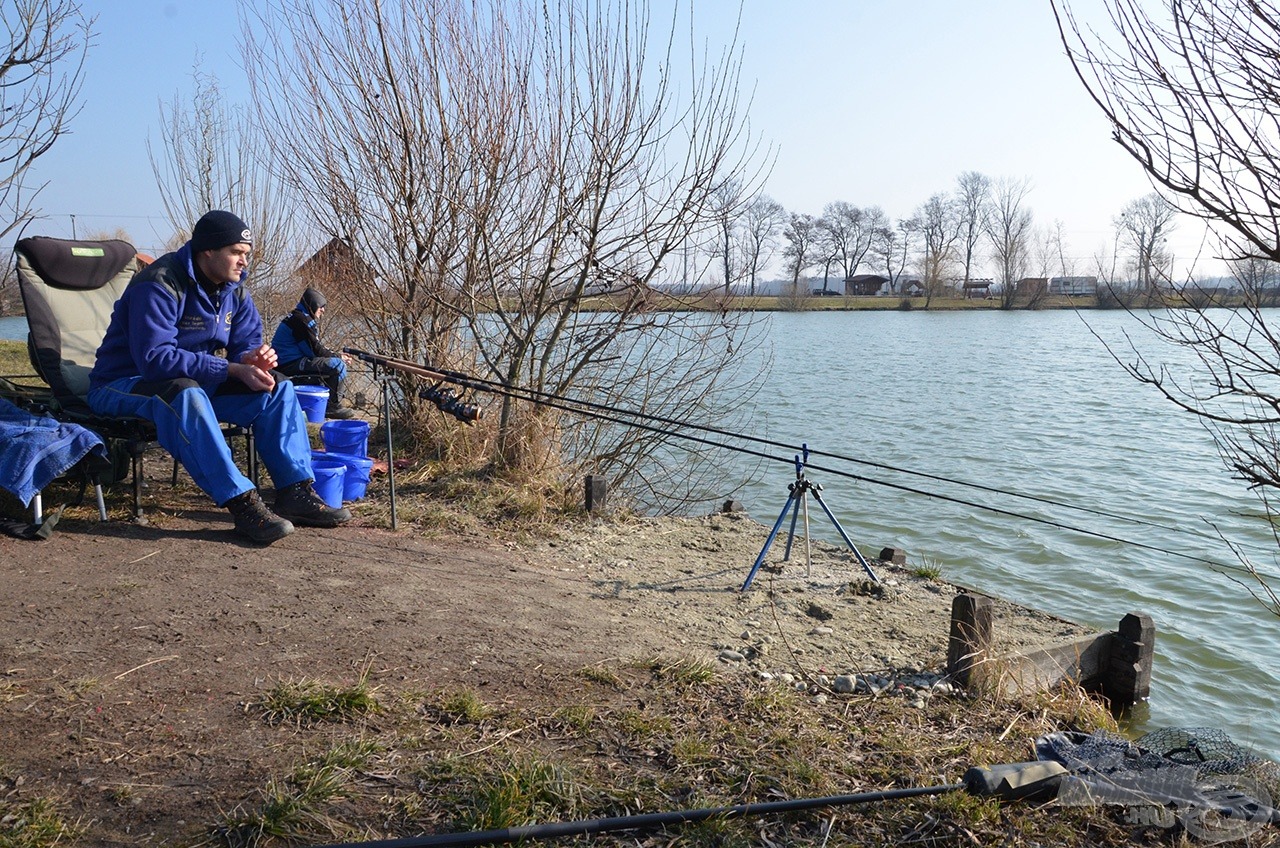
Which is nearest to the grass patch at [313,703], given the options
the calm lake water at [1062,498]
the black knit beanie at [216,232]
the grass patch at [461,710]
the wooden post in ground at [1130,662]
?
the grass patch at [461,710]

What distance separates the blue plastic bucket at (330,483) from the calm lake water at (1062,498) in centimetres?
300

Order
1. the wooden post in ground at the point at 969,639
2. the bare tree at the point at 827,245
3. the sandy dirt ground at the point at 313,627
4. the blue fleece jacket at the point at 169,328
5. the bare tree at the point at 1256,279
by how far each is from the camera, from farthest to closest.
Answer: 1. the bare tree at the point at 827,245
2. the blue fleece jacket at the point at 169,328
3. the wooden post in ground at the point at 969,639
4. the bare tree at the point at 1256,279
5. the sandy dirt ground at the point at 313,627

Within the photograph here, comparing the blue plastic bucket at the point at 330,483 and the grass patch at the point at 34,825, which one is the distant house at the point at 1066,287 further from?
the grass patch at the point at 34,825

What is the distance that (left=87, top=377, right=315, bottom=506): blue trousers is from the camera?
4.83 m

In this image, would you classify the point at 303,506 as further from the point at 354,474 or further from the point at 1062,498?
the point at 1062,498

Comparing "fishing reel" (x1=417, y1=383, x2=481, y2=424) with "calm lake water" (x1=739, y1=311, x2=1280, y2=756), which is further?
"calm lake water" (x1=739, y1=311, x2=1280, y2=756)

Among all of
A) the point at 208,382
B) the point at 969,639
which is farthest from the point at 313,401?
the point at 969,639

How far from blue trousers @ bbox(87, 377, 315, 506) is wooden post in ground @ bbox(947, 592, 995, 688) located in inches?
129

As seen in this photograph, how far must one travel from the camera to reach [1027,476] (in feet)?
44.8

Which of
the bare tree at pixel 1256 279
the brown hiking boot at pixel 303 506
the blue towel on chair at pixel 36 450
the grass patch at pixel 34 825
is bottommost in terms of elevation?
the grass patch at pixel 34 825

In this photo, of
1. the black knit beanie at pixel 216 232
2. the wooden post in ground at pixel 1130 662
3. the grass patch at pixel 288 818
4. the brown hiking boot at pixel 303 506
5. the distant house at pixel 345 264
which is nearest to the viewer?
the grass patch at pixel 288 818

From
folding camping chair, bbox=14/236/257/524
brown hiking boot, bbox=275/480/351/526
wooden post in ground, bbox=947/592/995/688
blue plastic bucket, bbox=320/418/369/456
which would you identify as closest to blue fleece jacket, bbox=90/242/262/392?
folding camping chair, bbox=14/236/257/524

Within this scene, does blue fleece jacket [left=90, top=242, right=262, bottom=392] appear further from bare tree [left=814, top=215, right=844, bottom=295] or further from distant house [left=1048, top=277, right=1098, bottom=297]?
bare tree [left=814, top=215, right=844, bottom=295]

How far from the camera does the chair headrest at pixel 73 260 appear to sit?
5871 millimetres
